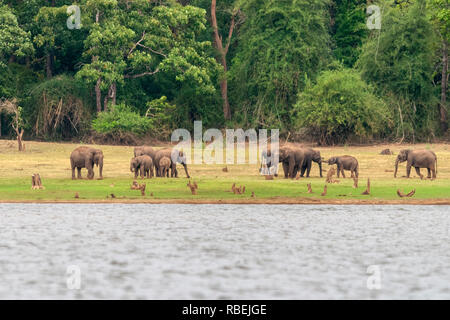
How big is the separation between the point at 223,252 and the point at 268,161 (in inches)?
611

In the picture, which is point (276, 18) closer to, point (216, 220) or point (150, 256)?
point (216, 220)

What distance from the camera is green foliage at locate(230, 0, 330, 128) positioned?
54906 mm

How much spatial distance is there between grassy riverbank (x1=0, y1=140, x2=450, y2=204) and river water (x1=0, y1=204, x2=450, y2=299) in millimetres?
412

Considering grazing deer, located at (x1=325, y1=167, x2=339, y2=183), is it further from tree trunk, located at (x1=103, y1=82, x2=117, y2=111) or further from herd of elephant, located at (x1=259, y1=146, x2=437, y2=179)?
tree trunk, located at (x1=103, y1=82, x2=117, y2=111)

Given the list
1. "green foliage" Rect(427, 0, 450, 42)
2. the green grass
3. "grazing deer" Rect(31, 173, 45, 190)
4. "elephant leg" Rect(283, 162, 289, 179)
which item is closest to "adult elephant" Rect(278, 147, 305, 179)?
"elephant leg" Rect(283, 162, 289, 179)

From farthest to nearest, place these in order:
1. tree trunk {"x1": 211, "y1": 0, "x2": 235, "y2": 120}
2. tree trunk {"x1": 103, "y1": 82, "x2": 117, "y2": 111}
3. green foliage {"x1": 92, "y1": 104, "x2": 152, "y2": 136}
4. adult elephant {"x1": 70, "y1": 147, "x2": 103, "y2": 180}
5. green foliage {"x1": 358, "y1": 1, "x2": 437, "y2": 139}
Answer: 1. tree trunk {"x1": 211, "y1": 0, "x2": 235, "y2": 120}
2. tree trunk {"x1": 103, "y1": 82, "x2": 117, "y2": 111}
3. green foliage {"x1": 358, "y1": 1, "x2": 437, "y2": 139}
4. green foliage {"x1": 92, "y1": 104, "x2": 152, "y2": 136}
5. adult elephant {"x1": 70, "y1": 147, "x2": 103, "y2": 180}

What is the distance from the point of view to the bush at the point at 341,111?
4878 centimetres

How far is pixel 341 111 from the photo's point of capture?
161ft

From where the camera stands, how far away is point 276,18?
56344 millimetres

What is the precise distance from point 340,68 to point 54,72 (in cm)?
2024

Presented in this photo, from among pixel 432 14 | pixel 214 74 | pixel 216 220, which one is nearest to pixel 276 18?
pixel 214 74

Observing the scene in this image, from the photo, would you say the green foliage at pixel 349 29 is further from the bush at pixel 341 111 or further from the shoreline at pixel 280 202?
the shoreline at pixel 280 202

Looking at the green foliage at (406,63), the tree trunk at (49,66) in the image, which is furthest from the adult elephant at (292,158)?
the tree trunk at (49,66)

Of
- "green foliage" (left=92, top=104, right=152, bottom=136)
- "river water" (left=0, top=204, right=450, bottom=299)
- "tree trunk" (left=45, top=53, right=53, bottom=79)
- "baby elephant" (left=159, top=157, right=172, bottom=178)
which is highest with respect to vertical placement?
"tree trunk" (left=45, top=53, right=53, bottom=79)
